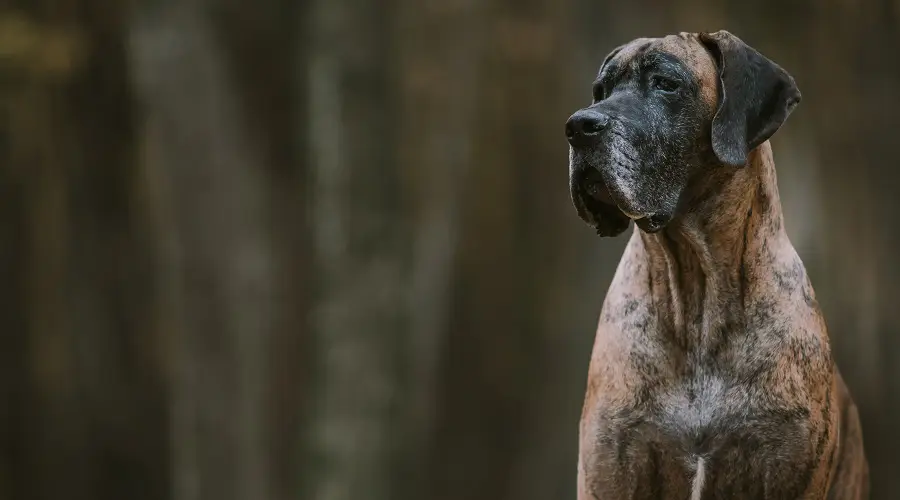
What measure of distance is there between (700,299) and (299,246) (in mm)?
2446

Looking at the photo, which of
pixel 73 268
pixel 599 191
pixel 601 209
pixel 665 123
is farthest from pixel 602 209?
pixel 73 268

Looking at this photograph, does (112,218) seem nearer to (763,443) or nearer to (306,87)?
(306,87)

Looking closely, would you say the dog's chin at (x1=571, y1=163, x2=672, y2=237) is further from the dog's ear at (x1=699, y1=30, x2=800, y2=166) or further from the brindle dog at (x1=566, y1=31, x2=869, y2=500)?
the dog's ear at (x1=699, y1=30, x2=800, y2=166)

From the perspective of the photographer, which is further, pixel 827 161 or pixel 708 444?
pixel 827 161

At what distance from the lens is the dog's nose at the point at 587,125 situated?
2797 mm

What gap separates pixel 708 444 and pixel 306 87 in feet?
9.16

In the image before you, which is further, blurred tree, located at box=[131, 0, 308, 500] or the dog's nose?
blurred tree, located at box=[131, 0, 308, 500]

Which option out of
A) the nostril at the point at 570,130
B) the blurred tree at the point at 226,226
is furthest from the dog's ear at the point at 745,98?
the blurred tree at the point at 226,226

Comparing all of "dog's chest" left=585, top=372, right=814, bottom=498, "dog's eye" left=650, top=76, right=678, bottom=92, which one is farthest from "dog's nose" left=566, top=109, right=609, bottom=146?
"dog's chest" left=585, top=372, right=814, bottom=498

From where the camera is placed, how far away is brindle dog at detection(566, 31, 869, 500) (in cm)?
288

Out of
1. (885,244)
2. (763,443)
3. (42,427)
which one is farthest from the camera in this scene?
(42,427)

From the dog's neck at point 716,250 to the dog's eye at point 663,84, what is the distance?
24 cm

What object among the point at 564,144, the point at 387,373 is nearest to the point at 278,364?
the point at 387,373

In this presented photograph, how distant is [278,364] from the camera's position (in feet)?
16.8
